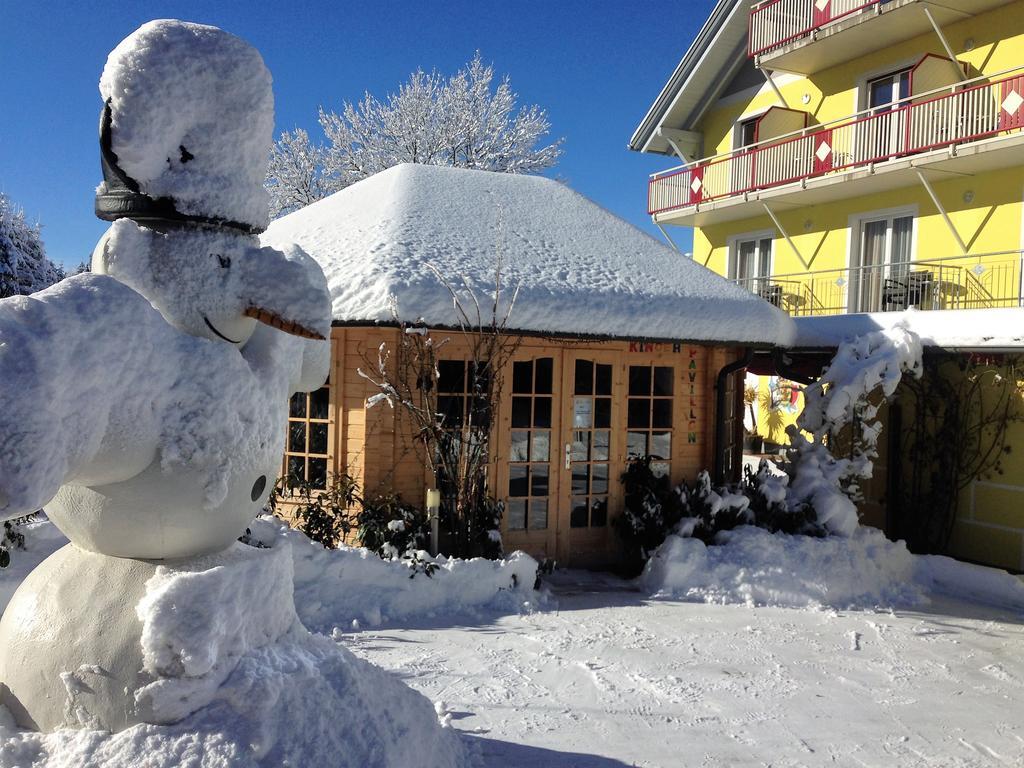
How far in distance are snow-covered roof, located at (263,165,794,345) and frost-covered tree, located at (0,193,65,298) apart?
12.9 ft

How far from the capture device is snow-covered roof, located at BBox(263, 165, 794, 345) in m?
7.12

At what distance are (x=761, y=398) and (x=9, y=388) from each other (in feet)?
59.6

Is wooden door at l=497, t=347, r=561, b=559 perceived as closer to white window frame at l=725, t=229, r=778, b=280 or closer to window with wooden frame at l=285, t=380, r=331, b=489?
window with wooden frame at l=285, t=380, r=331, b=489

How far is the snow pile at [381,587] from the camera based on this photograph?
244 inches

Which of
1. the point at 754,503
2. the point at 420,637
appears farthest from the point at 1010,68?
the point at 420,637

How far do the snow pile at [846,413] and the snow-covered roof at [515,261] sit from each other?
2.54 feet

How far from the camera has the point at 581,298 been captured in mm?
7484

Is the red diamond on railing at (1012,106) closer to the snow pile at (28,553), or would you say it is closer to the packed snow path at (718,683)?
the packed snow path at (718,683)

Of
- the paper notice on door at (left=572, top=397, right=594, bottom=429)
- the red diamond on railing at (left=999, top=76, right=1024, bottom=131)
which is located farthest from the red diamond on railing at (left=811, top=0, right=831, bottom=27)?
the paper notice on door at (left=572, top=397, right=594, bottom=429)

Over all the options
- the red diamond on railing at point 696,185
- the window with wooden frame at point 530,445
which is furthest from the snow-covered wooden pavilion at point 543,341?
the red diamond on railing at point 696,185

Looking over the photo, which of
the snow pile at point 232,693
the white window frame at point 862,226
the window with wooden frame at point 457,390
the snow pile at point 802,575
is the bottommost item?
the snow pile at point 802,575

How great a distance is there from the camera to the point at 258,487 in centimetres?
263

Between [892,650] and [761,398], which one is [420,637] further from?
[761,398]

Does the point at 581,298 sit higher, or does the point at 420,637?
the point at 581,298
